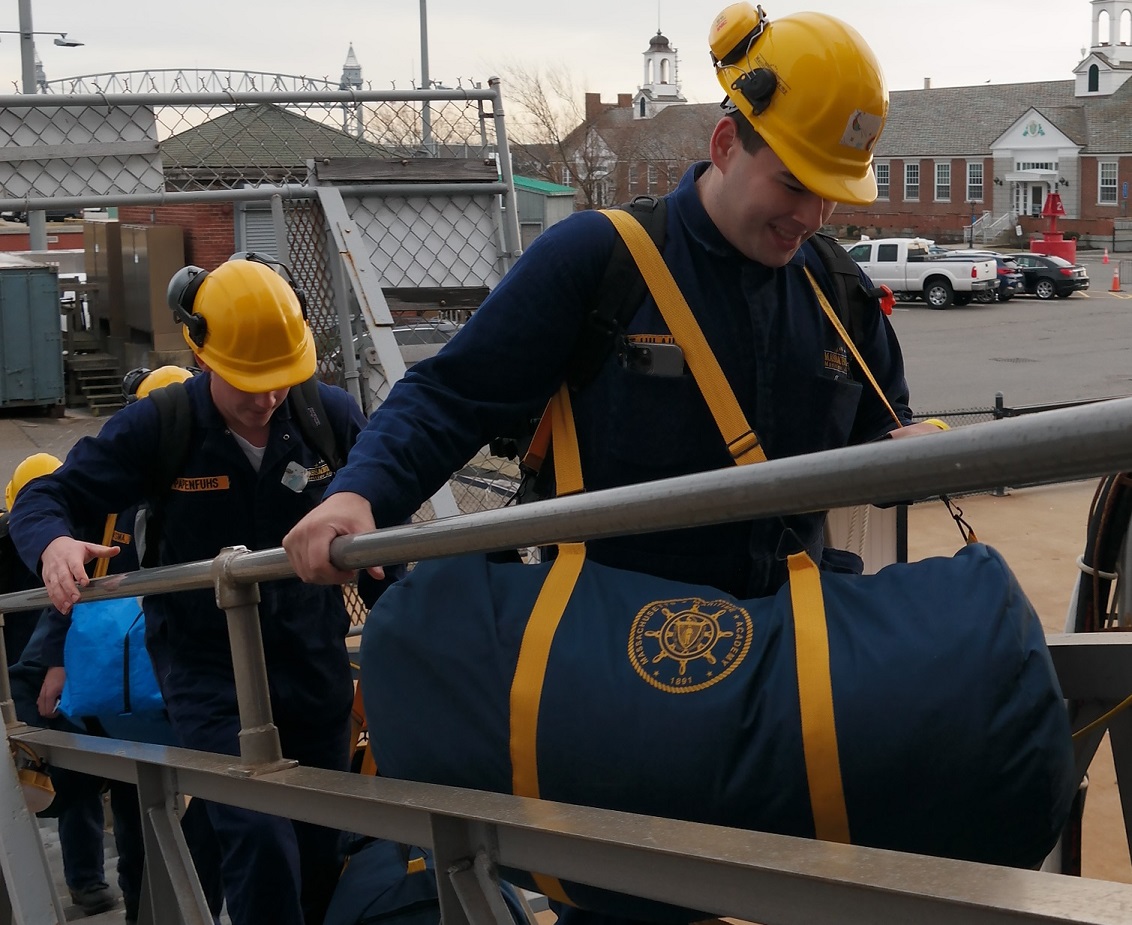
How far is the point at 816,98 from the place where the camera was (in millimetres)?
2039

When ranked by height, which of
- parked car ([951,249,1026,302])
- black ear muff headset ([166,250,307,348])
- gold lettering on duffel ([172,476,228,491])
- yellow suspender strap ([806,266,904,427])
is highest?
parked car ([951,249,1026,302])

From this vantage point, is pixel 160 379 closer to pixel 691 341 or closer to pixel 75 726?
pixel 75 726

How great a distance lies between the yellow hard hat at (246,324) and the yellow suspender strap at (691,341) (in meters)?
1.65

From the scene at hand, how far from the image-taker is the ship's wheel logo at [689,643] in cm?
172

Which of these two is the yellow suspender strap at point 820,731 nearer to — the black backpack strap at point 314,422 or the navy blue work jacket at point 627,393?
the navy blue work jacket at point 627,393

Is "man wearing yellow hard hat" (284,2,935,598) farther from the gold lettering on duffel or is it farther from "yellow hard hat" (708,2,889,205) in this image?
the gold lettering on duffel

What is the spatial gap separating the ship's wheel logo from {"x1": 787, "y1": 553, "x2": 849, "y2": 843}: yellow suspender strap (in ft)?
0.26

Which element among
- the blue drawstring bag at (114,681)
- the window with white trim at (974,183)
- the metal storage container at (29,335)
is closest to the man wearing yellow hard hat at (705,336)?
the blue drawstring bag at (114,681)

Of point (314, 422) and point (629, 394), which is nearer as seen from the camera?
point (629, 394)

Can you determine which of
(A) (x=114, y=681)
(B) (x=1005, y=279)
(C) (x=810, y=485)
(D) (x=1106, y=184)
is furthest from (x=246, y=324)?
(D) (x=1106, y=184)

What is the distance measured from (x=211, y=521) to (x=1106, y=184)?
63217mm

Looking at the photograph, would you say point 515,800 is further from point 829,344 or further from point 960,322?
point 960,322

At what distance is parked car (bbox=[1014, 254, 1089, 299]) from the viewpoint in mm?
34188

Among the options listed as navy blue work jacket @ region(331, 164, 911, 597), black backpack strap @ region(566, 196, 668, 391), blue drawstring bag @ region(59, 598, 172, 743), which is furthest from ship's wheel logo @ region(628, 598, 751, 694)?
blue drawstring bag @ region(59, 598, 172, 743)
